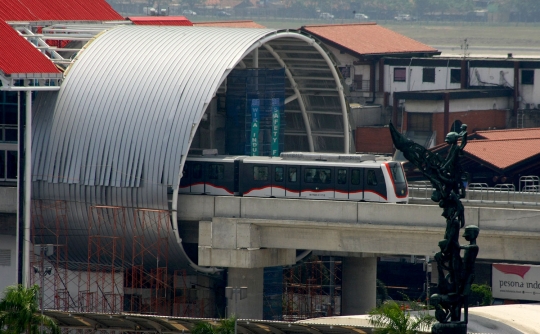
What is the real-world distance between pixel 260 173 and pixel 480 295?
1537 cm

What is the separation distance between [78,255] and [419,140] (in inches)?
1552

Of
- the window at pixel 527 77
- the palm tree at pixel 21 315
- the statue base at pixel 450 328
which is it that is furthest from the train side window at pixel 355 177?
the window at pixel 527 77

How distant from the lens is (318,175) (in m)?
62.6

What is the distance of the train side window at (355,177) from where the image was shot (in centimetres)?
6150

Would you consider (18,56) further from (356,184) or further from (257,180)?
(356,184)

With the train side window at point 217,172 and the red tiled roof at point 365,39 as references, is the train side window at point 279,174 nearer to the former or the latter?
the train side window at point 217,172

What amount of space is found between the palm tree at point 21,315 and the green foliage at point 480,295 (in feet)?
100

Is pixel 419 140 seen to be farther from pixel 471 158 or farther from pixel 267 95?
pixel 267 95

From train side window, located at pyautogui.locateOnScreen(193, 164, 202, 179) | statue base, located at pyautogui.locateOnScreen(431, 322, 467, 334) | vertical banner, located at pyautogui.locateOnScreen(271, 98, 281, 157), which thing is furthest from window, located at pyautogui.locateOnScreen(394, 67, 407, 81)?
statue base, located at pyautogui.locateOnScreen(431, 322, 467, 334)

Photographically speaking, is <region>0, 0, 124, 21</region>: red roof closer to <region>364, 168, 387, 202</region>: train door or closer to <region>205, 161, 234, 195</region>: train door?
<region>205, 161, 234, 195</region>: train door

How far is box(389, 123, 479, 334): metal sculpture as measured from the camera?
114 feet

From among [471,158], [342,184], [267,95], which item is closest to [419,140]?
[471,158]

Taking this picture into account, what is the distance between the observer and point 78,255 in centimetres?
6619

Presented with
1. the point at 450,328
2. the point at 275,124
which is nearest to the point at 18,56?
the point at 275,124
